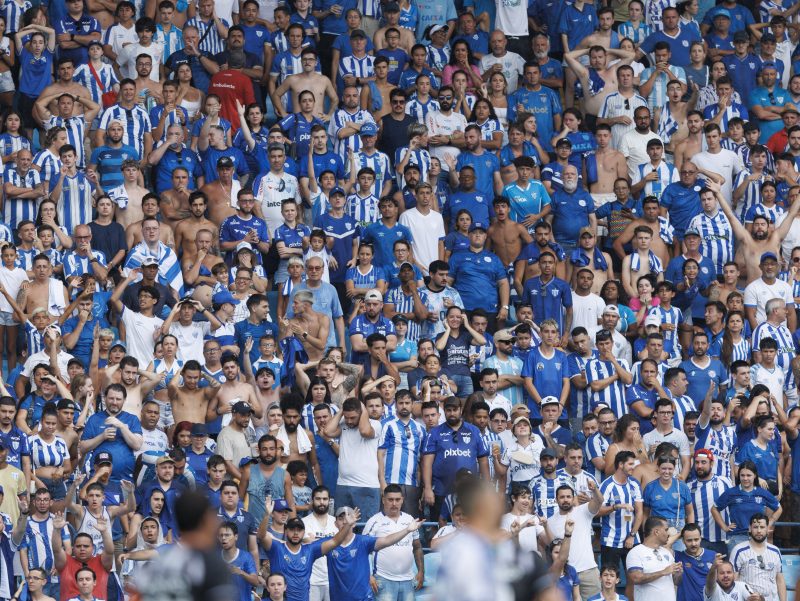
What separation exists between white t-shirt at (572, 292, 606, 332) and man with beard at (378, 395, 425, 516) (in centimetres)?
326

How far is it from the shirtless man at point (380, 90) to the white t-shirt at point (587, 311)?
4.36 meters

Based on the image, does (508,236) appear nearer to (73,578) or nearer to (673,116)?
(673,116)

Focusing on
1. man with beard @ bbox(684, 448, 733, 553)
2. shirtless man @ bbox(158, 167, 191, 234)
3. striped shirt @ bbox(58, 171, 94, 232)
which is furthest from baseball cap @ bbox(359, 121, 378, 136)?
man with beard @ bbox(684, 448, 733, 553)

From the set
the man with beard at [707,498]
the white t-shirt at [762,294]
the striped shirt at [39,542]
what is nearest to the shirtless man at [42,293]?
the striped shirt at [39,542]

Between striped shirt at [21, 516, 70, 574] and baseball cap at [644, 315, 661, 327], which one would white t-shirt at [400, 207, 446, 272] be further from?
striped shirt at [21, 516, 70, 574]

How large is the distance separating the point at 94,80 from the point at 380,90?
3.94 meters

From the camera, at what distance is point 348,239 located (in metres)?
21.3

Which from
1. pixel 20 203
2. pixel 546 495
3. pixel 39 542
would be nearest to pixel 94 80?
pixel 20 203

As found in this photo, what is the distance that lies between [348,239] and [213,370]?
3091 millimetres

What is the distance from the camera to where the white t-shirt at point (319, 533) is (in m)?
17.3

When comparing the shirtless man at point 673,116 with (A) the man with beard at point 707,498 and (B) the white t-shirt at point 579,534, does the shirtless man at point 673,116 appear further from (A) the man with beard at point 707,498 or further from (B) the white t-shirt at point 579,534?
(B) the white t-shirt at point 579,534

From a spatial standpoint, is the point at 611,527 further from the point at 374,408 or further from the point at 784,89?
the point at 784,89

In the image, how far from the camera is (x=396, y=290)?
20625mm

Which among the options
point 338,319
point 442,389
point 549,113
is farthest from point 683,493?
point 549,113
